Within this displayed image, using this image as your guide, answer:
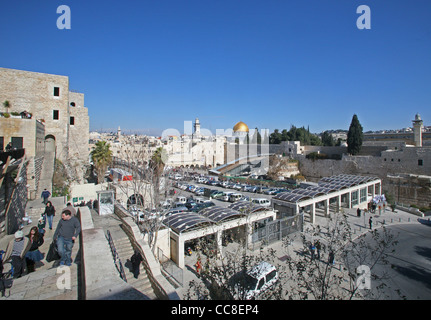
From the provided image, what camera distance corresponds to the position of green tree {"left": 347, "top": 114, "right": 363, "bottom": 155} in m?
37.7

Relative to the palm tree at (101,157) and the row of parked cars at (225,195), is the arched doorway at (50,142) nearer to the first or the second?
the palm tree at (101,157)

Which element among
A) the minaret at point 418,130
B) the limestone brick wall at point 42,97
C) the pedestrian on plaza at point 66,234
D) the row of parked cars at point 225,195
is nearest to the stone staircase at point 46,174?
the limestone brick wall at point 42,97

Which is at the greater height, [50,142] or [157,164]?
Answer: [50,142]

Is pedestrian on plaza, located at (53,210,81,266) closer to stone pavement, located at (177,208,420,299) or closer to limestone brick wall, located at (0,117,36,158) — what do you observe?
stone pavement, located at (177,208,420,299)

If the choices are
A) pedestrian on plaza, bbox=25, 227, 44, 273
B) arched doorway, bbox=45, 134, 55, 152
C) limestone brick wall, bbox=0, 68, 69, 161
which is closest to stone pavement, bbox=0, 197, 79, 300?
pedestrian on plaza, bbox=25, 227, 44, 273

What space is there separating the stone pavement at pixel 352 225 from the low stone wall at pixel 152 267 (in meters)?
1.77

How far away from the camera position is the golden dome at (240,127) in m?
88.6

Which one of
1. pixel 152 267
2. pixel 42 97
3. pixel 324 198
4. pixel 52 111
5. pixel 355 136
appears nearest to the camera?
pixel 152 267

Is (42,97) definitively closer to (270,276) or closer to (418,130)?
(270,276)

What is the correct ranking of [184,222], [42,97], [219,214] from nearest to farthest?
[184,222] < [219,214] < [42,97]

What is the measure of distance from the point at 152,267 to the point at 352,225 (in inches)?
610

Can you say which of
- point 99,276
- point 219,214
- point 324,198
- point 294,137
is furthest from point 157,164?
point 294,137

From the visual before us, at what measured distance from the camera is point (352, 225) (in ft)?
56.2

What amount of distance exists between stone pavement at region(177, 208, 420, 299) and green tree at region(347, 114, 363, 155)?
17.5 metres
